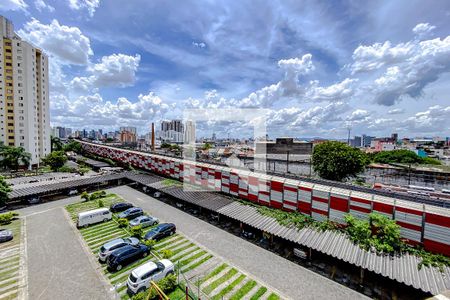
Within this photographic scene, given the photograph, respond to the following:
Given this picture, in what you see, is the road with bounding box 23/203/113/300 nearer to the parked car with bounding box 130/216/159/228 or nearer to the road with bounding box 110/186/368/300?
the parked car with bounding box 130/216/159/228

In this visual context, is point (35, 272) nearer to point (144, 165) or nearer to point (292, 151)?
point (144, 165)

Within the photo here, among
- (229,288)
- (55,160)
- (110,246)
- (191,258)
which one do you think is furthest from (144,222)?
(55,160)

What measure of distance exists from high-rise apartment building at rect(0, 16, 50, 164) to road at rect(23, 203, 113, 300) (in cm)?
4839

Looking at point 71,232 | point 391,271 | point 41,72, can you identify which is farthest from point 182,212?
point 41,72

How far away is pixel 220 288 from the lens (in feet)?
45.3

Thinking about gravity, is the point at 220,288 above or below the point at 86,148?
below

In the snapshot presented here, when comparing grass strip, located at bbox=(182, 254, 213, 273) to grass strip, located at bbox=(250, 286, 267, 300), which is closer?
grass strip, located at bbox=(250, 286, 267, 300)

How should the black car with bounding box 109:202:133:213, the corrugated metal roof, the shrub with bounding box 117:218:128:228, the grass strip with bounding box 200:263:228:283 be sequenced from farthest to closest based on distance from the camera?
the black car with bounding box 109:202:133:213, the shrub with bounding box 117:218:128:228, the grass strip with bounding box 200:263:228:283, the corrugated metal roof

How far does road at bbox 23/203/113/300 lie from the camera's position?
531 inches

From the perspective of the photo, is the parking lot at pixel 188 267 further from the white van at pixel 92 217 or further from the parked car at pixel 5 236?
the parked car at pixel 5 236

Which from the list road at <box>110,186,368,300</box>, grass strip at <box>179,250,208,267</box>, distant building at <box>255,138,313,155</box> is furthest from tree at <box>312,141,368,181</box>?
distant building at <box>255,138,313,155</box>

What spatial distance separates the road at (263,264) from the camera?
13.5 m

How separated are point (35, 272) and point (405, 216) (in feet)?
92.0

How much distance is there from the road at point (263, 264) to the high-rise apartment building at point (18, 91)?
5926 cm
